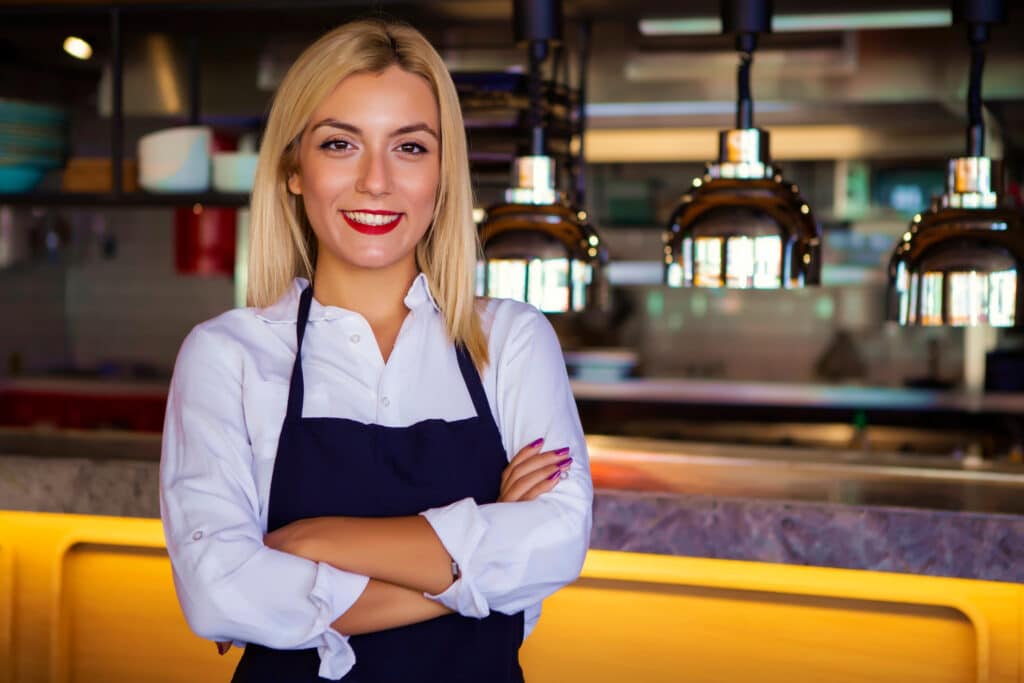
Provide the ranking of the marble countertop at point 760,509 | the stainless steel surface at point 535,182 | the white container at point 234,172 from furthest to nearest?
the white container at point 234,172, the stainless steel surface at point 535,182, the marble countertop at point 760,509

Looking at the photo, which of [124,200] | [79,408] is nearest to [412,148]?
[124,200]

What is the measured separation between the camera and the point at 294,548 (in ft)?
4.66

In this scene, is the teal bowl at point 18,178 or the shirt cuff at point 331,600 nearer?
the shirt cuff at point 331,600

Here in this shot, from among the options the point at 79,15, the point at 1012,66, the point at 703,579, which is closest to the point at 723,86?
the point at 1012,66

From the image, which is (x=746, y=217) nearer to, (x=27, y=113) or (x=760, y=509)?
(x=760, y=509)

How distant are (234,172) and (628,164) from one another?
3298 mm

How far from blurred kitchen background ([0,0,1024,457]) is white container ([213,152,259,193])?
0.10ft

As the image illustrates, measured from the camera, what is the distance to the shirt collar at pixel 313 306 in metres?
1.60

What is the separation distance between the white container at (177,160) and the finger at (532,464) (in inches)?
74.7

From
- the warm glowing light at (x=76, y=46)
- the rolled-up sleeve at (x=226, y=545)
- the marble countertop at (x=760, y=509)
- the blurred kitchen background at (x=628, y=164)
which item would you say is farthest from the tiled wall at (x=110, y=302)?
the rolled-up sleeve at (x=226, y=545)

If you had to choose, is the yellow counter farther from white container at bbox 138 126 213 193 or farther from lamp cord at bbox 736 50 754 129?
white container at bbox 138 126 213 193

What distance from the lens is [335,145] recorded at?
4.96 feet

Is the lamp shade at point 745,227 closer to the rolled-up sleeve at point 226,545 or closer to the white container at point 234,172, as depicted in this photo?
the rolled-up sleeve at point 226,545

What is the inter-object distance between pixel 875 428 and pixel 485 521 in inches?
167
